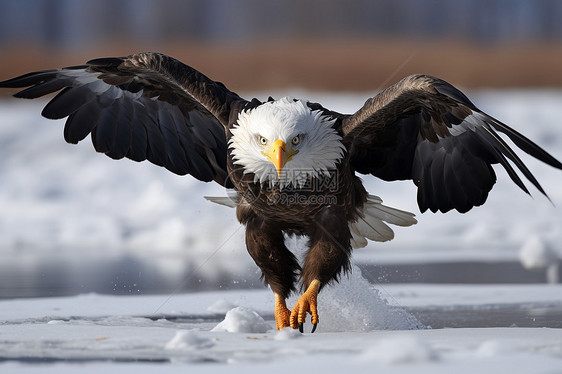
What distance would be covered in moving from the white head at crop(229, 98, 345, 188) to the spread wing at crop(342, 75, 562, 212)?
18cm

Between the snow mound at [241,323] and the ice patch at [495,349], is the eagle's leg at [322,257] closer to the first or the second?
the snow mound at [241,323]

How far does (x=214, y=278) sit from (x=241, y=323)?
8.95 ft

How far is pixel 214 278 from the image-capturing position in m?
6.75

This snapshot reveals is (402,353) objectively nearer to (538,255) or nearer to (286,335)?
(286,335)

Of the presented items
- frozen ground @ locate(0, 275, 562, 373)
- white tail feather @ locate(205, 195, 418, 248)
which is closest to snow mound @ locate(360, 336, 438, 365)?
frozen ground @ locate(0, 275, 562, 373)

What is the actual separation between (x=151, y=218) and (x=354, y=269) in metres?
4.82

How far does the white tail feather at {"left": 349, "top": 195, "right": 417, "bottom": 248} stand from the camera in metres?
5.62

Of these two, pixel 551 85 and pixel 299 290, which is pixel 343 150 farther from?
pixel 551 85

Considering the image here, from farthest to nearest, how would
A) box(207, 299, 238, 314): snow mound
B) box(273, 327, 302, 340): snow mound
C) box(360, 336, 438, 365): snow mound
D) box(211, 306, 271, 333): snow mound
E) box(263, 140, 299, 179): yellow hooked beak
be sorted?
1. box(207, 299, 238, 314): snow mound
2. box(263, 140, 299, 179): yellow hooked beak
3. box(211, 306, 271, 333): snow mound
4. box(273, 327, 302, 340): snow mound
5. box(360, 336, 438, 365): snow mound

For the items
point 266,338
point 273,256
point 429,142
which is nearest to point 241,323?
point 266,338

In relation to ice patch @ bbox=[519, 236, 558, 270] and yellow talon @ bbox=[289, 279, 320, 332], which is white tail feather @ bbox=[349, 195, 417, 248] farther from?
ice patch @ bbox=[519, 236, 558, 270]

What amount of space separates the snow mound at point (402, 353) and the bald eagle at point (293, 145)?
1.37m

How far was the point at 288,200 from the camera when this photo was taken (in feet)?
14.9

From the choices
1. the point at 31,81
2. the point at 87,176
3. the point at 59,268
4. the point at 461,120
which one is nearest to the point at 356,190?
the point at 461,120
